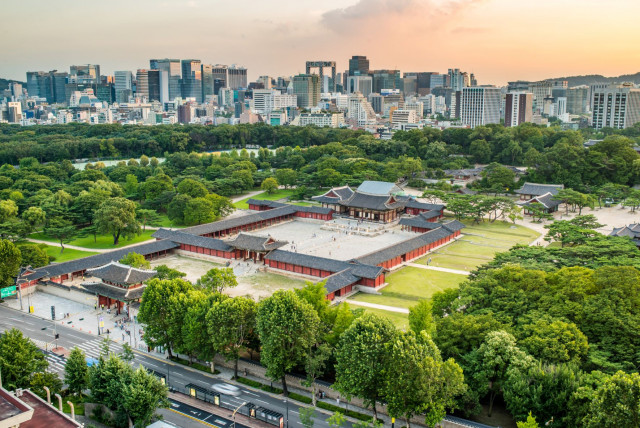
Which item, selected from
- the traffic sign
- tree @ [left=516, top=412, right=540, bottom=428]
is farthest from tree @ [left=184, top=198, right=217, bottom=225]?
tree @ [left=516, top=412, right=540, bottom=428]

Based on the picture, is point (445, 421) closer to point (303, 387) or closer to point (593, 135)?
point (303, 387)

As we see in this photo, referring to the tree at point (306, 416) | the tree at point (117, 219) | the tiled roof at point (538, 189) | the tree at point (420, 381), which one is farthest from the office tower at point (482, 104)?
the tree at point (306, 416)

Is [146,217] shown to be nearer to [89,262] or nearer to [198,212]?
[198,212]

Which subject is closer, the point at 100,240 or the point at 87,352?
the point at 87,352

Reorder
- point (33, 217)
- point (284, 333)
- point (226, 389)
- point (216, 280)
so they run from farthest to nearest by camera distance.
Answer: point (33, 217) < point (216, 280) < point (226, 389) < point (284, 333)

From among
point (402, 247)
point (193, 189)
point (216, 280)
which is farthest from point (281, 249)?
point (193, 189)

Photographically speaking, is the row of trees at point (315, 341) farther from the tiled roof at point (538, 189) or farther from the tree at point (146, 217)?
the tiled roof at point (538, 189)

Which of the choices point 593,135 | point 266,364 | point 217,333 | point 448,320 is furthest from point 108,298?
point 593,135
